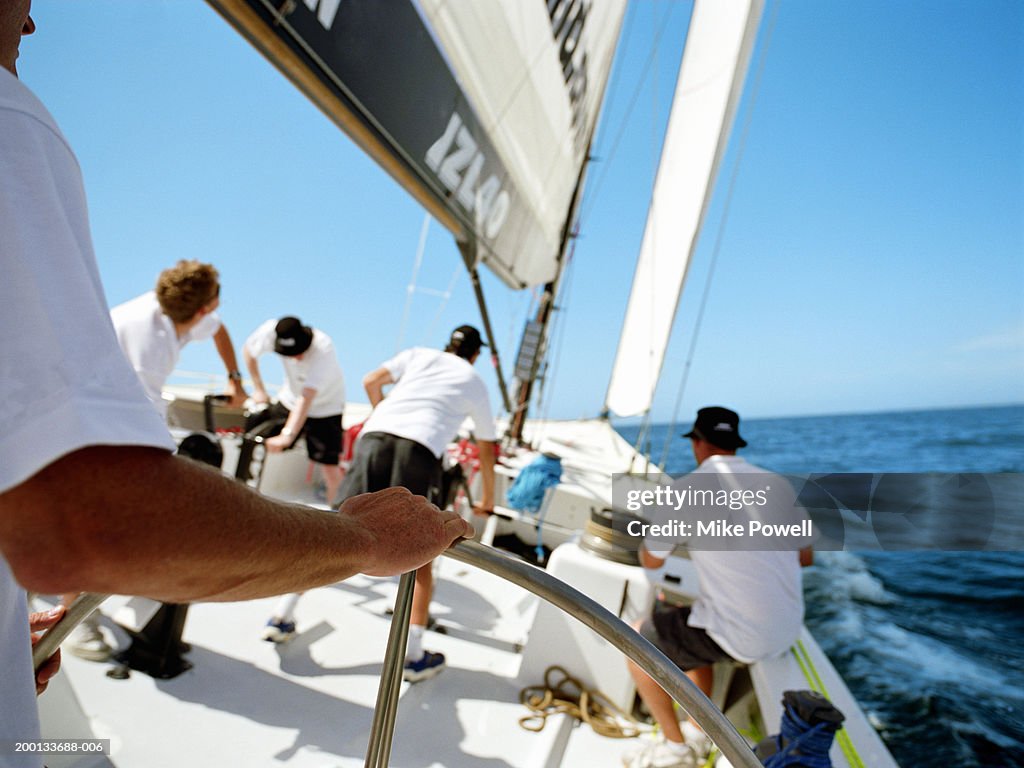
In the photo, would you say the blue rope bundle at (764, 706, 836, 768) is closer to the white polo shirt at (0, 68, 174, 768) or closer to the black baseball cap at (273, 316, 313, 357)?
the white polo shirt at (0, 68, 174, 768)

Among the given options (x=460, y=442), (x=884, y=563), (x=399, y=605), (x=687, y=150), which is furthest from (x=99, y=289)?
(x=884, y=563)

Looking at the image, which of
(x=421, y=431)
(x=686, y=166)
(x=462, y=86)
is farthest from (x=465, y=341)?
(x=686, y=166)

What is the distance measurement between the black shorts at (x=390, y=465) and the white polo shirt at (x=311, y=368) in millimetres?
667

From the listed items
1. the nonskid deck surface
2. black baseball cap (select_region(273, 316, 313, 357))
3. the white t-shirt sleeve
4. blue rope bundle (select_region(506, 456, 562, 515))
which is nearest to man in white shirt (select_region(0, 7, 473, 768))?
the white t-shirt sleeve

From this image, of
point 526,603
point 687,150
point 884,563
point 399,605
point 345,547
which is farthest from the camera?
point 884,563

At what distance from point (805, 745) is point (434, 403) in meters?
1.73

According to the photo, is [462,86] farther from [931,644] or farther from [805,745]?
[931,644]

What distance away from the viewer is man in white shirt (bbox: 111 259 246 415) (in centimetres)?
205

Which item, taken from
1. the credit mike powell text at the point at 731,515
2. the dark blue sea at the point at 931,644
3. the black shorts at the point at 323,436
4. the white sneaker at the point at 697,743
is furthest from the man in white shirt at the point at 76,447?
the dark blue sea at the point at 931,644

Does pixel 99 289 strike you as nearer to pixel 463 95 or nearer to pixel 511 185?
pixel 463 95

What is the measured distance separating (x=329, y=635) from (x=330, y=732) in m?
0.67

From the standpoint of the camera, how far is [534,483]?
3.67m

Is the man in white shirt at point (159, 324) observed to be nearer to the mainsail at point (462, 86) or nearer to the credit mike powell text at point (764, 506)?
the mainsail at point (462, 86)

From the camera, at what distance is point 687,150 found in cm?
493
